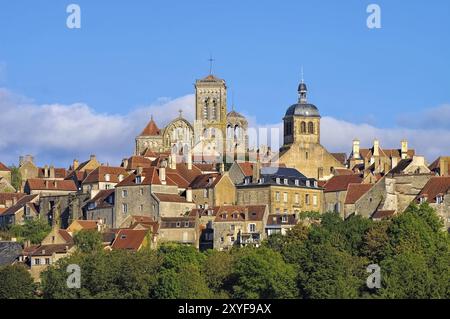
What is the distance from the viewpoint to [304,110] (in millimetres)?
153250

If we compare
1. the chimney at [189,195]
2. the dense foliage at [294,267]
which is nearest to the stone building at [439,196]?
the dense foliage at [294,267]

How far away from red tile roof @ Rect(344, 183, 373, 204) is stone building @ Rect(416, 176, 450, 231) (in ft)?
14.2

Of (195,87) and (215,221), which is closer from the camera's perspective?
(215,221)

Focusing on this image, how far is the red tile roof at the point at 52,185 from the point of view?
153750mm

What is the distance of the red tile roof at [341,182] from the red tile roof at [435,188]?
7.67 metres

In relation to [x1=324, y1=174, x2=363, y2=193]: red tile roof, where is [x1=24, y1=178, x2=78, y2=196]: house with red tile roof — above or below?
above

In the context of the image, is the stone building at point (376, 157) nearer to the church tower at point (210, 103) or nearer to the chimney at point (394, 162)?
the chimney at point (394, 162)

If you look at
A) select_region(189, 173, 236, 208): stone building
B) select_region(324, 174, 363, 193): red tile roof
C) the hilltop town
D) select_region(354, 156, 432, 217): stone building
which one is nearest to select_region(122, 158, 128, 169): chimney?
the hilltop town

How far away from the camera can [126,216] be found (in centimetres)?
13938

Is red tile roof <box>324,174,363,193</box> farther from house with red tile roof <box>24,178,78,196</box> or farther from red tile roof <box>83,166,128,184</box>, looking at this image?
house with red tile roof <box>24,178,78,196</box>

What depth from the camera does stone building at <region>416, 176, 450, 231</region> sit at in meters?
132

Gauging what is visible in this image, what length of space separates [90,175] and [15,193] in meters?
7.88
